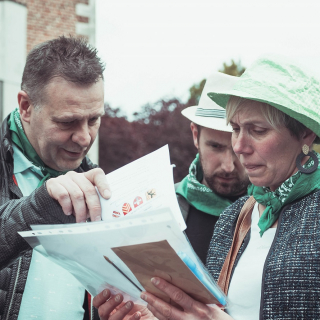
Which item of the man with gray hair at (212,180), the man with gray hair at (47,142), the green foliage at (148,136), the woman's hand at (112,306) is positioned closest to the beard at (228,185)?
the man with gray hair at (212,180)

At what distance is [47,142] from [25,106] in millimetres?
281

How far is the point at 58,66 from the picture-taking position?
8.90 ft

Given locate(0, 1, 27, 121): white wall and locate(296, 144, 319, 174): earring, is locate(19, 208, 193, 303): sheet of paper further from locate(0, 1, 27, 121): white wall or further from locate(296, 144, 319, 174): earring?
locate(0, 1, 27, 121): white wall

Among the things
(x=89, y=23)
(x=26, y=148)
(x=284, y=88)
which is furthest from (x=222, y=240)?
(x=89, y=23)

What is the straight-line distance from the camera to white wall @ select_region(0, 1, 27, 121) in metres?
9.06

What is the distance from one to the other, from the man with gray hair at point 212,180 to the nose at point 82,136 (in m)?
1.07

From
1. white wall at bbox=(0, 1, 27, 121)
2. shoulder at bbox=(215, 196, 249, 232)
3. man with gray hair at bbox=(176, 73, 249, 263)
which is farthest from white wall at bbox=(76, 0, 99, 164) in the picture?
shoulder at bbox=(215, 196, 249, 232)

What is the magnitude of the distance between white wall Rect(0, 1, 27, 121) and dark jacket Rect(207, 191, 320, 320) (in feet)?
25.2

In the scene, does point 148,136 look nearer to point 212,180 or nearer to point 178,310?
point 212,180

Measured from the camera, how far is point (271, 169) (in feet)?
7.22

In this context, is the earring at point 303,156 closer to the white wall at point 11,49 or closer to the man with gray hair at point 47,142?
the man with gray hair at point 47,142

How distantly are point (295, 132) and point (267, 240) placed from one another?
514mm

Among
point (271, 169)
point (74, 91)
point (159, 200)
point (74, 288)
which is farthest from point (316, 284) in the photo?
point (74, 91)

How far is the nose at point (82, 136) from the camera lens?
2.66 m
